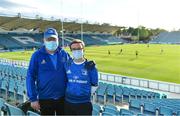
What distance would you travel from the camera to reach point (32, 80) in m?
5.37

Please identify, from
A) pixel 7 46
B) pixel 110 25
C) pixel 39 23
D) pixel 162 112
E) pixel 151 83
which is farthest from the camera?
pixel 110 25

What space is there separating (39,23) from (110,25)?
35279 mm

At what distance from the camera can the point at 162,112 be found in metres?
9.83

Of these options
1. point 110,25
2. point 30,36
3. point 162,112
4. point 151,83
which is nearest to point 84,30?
point 110,25

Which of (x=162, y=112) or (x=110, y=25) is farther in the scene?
(x=110, y=25)

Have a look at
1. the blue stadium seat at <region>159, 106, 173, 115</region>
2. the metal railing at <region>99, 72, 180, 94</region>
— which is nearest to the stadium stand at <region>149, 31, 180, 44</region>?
the metal railing at <region>99, 72, 180, 94</region>

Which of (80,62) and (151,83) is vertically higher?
(80,62)

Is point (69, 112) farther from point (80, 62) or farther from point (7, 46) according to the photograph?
point (7, 46)

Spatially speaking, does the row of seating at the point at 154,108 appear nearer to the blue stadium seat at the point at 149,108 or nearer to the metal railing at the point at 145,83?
the blue stadium seat at the point at 149,108

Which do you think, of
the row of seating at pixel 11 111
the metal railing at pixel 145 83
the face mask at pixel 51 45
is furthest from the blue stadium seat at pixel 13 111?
the metal railing at pixel 145 83

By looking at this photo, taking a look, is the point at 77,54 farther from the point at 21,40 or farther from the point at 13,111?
the point at 21,40

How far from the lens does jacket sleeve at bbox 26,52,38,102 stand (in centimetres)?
532

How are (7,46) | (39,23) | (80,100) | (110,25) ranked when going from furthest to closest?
(110,25), (39,23), (7,46), (80,100)

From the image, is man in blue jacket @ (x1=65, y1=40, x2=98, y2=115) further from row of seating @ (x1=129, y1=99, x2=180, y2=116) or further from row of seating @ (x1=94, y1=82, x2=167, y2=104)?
row of seating @ (x1=94, y1=82, x2=167, y2=104)
